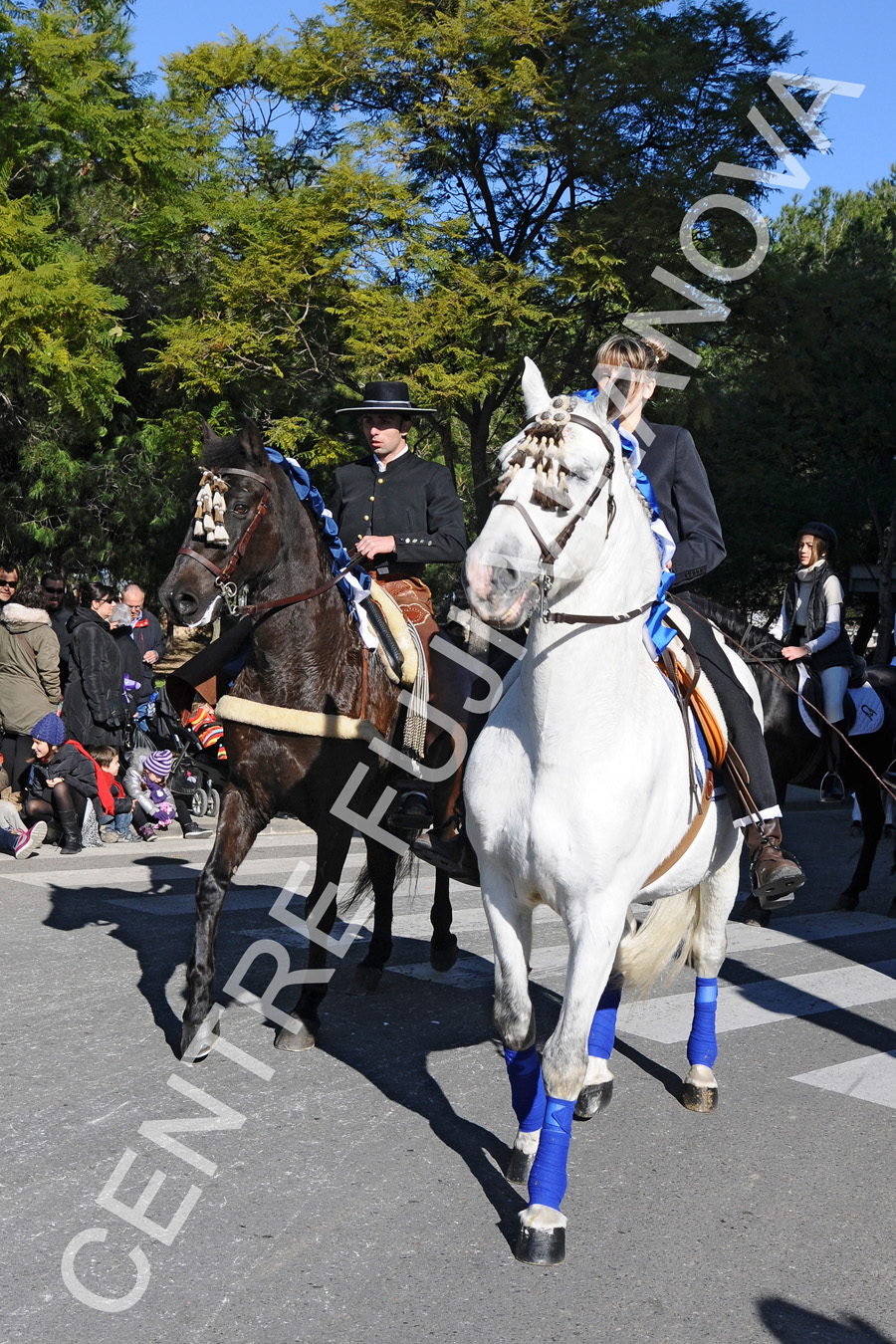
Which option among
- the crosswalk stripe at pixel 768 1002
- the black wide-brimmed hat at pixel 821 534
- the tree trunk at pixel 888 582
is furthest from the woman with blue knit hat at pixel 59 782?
the tree trunk at pixel 888 582

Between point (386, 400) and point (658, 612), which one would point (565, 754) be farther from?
point (386, 400)

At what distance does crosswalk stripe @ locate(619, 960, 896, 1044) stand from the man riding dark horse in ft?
5.79

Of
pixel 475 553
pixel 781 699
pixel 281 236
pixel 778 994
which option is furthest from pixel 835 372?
pixel 475 553

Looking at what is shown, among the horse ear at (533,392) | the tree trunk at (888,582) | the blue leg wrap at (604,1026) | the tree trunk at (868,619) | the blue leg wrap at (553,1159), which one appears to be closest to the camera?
the horse ear at (533,392)

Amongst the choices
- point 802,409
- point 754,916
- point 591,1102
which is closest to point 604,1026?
point 591,1102

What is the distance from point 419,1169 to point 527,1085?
47 cm

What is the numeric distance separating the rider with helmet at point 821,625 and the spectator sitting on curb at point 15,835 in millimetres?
6081

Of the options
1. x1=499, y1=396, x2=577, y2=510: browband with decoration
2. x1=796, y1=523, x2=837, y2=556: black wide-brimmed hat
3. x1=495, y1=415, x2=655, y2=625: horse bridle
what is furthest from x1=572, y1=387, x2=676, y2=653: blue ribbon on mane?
x1=796, y1=523, x2=837, y2=556: black wide-brimmed hat

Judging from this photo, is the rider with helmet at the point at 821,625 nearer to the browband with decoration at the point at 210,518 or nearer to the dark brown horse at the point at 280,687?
the dark brown horse at the point at 280,687

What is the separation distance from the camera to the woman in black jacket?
1120cm

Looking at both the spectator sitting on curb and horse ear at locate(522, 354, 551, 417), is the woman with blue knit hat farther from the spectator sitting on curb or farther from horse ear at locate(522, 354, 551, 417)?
horse ear at locate(522, 354, 551, 417)

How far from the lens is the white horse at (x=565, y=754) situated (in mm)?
3285

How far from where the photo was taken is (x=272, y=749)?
540cm

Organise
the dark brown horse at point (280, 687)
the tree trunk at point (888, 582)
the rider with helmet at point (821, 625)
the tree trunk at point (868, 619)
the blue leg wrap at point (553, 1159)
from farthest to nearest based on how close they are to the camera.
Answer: the tree trunk at point (868, 619), the tree trunk at point (888, 582), the rider with helmet at point (821, 625), the dark brown horse at point (280, 687), the blue leg wrap at point (553, 1159)
